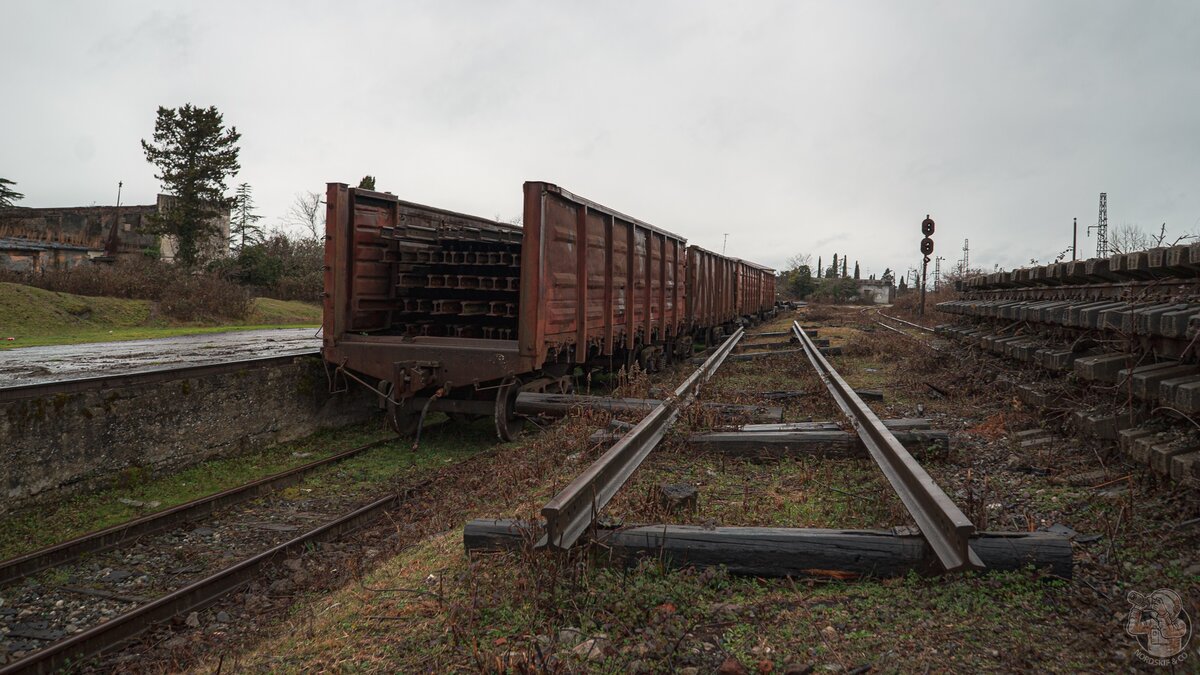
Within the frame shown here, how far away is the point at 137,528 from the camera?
17.3ft

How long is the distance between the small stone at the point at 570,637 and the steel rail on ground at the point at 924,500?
1.56 m

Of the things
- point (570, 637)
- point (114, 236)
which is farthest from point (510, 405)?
point (114, 236)

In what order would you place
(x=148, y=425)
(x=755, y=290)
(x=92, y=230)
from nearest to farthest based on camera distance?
(x=148, y=425) < (x=755, y=290) < (x=92, y=230)

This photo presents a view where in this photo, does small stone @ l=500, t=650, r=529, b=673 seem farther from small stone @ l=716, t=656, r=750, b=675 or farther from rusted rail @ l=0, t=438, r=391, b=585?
→ rusted rail @ l=0, t=438, r=391, b=585

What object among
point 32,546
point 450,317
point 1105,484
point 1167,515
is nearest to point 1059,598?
point 1167,515

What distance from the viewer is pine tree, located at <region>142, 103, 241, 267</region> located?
2836 cm

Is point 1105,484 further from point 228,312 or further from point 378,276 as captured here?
point 228,312

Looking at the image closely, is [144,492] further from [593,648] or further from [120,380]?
[593,648]

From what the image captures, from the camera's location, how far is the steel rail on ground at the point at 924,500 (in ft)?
8.89

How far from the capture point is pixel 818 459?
4.92 m

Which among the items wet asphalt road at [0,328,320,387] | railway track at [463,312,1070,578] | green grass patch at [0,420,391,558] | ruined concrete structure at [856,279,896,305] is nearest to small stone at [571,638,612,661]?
railway track at [463,312,1070,578]

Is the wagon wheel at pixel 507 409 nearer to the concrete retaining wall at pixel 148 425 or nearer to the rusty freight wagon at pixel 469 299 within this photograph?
the rusty freight wagon at pixel 469 299

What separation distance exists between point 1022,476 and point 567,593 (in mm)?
3443

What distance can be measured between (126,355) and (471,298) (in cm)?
609
